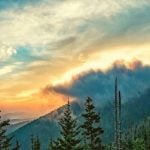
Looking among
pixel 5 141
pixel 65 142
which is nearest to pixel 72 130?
pixel 65 142

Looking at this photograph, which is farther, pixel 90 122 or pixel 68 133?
pixel 90 122

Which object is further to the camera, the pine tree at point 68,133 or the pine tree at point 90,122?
the pine tree at point 90,122

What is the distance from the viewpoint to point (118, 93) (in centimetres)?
5569

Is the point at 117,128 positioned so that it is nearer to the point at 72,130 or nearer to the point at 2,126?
the point at 72,130

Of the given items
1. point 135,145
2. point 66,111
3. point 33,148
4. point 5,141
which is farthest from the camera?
point 135,145

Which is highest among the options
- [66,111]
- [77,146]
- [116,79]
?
[116,79]

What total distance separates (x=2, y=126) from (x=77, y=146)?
32.4 ft

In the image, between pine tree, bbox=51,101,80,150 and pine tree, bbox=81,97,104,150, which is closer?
pine tree, bbox=51,101,80,150

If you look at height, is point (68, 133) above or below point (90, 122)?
below

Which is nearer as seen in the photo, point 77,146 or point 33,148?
point 77,146

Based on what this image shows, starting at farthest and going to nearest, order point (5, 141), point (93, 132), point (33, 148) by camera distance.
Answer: point (33, 148) → point (93, 132) → point (5, 141)

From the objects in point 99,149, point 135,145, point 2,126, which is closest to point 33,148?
point 135,145

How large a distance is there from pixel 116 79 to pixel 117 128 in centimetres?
634

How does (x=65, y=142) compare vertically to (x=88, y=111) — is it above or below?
below
